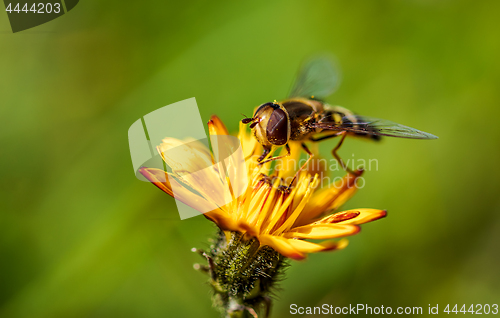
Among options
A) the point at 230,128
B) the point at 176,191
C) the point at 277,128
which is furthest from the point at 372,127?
the point at 230,128

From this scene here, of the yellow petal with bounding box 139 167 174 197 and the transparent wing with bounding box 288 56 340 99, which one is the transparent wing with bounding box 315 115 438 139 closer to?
the transparent wing with bounding box 288 56 340 99

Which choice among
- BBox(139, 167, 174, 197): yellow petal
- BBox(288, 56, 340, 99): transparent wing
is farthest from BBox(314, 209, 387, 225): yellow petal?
BBox(288, 56, 340, 99): transparent wing

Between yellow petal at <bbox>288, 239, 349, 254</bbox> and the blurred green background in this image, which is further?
the blurred green background

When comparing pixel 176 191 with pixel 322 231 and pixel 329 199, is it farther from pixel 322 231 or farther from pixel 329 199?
pixel 329 199

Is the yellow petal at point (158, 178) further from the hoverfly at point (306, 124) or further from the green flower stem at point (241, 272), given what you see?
the hoverfly at point (306, 124)

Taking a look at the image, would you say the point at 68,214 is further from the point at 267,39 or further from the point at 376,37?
the point at 376,37
